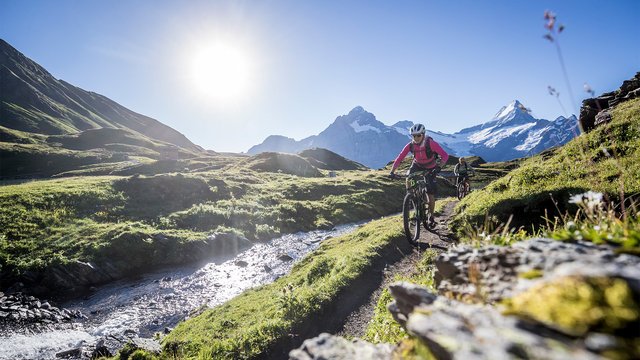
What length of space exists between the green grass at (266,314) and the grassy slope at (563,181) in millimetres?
5085

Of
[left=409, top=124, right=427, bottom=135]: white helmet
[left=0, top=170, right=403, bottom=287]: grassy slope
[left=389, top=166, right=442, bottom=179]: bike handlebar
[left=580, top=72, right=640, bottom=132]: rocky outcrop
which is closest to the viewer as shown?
[left=409, top=124, right=427, bottom=135]: white helmet

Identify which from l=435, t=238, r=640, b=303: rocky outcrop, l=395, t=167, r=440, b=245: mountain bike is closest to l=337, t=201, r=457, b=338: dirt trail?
l=395, t=167, r=440, b=245: mountain bike

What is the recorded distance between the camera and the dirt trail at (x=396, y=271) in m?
10.6

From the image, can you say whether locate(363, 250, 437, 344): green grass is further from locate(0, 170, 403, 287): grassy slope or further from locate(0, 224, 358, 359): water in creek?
locate(0, 170, 403, 287): grassy slope

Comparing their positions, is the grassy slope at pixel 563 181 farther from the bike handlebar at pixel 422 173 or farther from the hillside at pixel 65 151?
the hillside at pixel 65 151

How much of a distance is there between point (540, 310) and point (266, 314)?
35.3 feet

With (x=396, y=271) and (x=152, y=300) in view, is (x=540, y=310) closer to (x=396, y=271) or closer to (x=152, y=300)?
(x=396, y=271)

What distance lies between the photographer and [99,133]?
15812 cm

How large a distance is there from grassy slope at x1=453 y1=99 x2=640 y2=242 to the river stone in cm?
766

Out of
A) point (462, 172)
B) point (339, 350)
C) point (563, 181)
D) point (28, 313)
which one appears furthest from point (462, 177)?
point (28, 313)

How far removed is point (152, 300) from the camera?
70.1 ft

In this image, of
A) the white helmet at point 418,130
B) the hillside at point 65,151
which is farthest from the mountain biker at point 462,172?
the hillside at point 65,151

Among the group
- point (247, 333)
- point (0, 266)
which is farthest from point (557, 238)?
point (0, 266)

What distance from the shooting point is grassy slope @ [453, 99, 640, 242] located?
1266 centimetres
